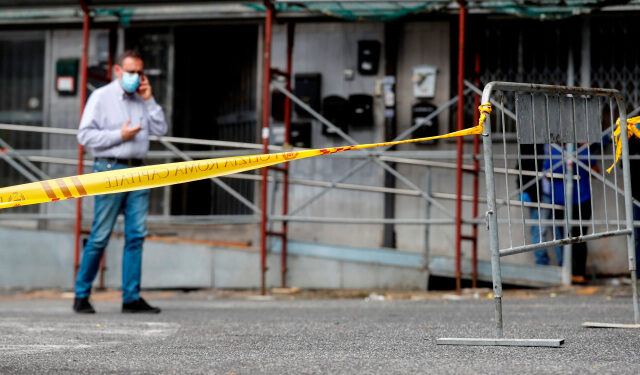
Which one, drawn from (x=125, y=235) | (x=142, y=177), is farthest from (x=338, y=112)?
(x=142, y=177)

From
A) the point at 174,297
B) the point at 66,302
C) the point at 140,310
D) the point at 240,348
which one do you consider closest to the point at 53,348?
the point at 240,348

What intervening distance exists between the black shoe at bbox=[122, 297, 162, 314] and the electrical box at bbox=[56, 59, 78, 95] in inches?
221

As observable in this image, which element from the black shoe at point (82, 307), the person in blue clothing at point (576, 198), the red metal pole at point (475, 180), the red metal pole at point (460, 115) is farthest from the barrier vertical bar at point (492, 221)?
the red metal pole at point (475, 180)

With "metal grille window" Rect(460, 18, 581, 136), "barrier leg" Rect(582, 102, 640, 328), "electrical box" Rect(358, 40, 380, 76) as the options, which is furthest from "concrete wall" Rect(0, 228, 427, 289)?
→ "barrier leg" Rect(582, 102, 640, 328)

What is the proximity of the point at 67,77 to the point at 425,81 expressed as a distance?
4357 millimetres

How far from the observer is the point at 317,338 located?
19.8 feet

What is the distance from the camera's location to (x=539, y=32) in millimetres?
11891

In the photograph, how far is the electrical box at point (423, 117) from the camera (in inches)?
474

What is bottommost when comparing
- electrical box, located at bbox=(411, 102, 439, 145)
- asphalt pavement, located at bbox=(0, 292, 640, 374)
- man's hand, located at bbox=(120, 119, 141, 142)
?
asphalt pavement, located at bbox=(0, 292, 640, 374)

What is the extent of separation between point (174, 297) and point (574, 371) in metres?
7.27

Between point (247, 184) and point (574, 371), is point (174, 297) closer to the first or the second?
point (247, 184)

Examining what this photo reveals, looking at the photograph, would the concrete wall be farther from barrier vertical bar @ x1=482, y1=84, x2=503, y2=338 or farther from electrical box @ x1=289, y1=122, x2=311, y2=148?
barrier vertical bar @ x1=482, y1=84, x2=503, y2=338

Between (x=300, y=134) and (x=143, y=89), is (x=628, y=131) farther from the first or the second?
(x=300, y=134)

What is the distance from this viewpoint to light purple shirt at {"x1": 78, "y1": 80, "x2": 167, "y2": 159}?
805cm
